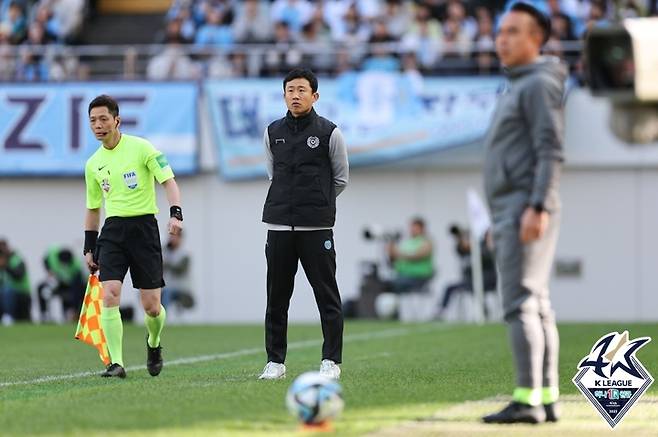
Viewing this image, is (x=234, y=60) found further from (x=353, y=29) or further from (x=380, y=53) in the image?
(x=380, y=53)

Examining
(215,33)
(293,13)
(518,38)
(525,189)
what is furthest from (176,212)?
(293,13)

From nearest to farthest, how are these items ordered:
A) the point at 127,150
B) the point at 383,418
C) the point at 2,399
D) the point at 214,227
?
the point at 383,418 → the point at 2,399 → the point at 127,150 → the point at 214,227

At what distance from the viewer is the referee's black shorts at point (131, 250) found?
10641mm

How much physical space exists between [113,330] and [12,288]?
14.9 meters

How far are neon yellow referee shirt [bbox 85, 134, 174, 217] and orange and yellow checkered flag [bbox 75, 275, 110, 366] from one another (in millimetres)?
759

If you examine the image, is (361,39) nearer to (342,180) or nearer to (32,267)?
(32,267)

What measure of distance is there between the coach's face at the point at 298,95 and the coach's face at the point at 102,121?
4.47 ft

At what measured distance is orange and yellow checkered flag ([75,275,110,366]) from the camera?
11172mm

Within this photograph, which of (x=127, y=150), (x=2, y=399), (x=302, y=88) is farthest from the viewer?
(x=127, y=150)

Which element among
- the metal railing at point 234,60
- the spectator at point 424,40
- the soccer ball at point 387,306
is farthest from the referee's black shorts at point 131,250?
the spectator at point 424,40

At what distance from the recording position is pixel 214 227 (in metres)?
27.5

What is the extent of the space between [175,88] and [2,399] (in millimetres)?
18065

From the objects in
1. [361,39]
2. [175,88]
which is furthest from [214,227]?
[361,39]

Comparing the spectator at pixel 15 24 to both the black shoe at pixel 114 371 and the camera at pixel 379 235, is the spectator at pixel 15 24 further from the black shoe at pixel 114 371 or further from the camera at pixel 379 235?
the black shoe at pixel 114 371
